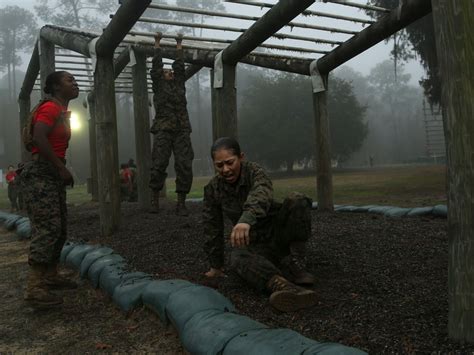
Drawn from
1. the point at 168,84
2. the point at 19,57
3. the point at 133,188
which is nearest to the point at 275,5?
the point at 168,84

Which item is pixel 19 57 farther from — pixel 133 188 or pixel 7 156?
pixel 133 188

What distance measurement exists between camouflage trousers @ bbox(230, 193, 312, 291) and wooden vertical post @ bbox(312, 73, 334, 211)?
3600 millimetres

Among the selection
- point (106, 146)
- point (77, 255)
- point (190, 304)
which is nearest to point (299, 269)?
point (190, 304)

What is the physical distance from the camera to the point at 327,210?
21.3ft

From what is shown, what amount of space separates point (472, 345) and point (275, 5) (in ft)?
11.6

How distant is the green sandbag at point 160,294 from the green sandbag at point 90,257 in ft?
3.96

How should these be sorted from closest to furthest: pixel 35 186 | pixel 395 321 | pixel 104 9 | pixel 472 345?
pixel 472 345 → pixel 395 321 → pixel 35 186 → pixel 104 9

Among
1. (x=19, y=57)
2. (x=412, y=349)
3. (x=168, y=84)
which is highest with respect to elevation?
(x=19, y=57)

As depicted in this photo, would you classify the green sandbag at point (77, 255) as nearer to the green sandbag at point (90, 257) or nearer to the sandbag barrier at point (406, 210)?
the green sandbag at point (90, 257)

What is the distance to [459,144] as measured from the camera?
1.75 metres

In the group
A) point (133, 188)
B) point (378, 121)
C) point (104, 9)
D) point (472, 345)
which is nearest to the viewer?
point (472, 345)

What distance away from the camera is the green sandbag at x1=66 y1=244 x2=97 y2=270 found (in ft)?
13.9

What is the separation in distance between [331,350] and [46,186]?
237 centimetres

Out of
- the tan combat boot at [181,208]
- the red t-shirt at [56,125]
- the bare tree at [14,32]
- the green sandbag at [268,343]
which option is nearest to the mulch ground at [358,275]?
the green sandbag at [268,343]
